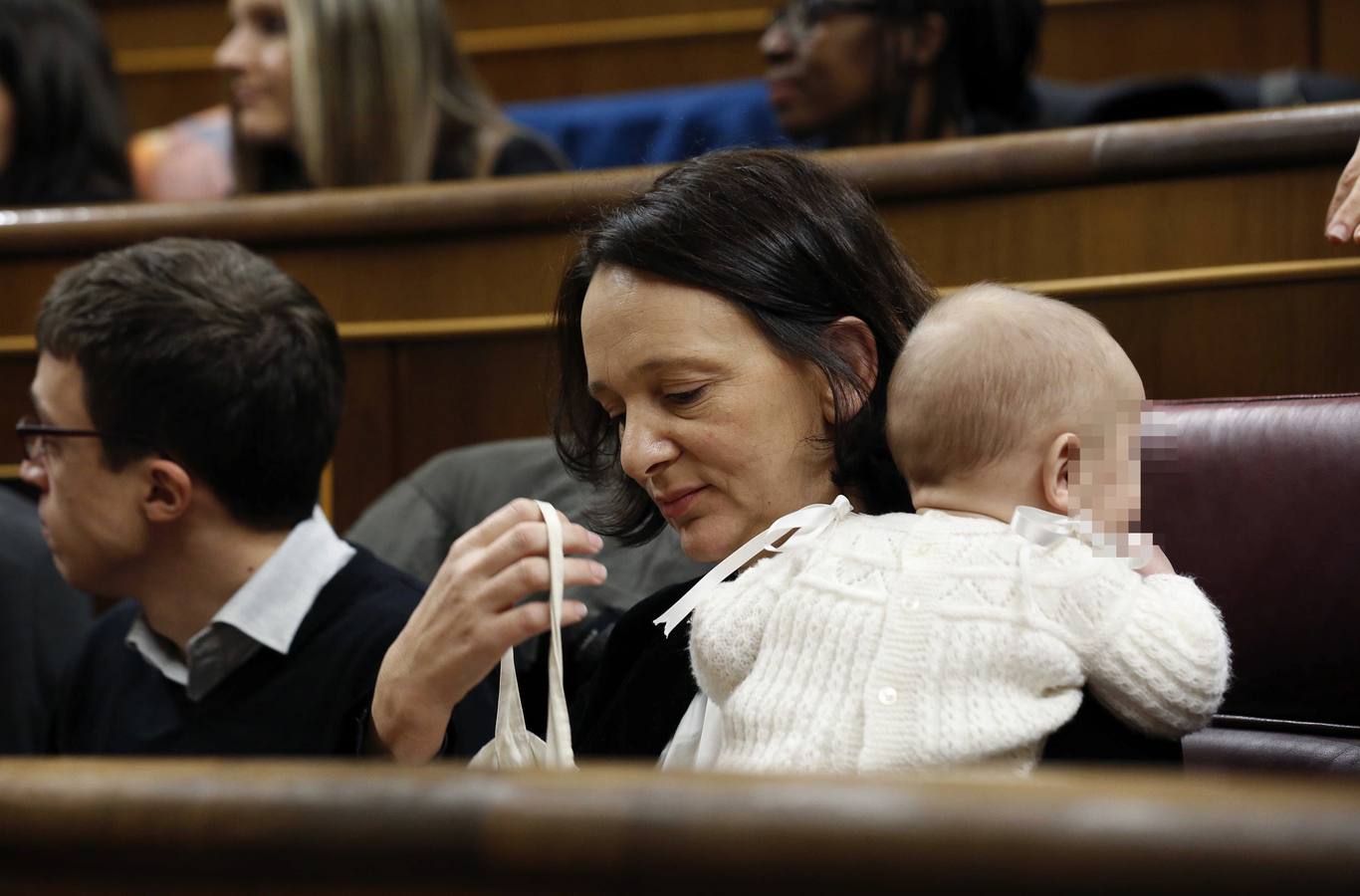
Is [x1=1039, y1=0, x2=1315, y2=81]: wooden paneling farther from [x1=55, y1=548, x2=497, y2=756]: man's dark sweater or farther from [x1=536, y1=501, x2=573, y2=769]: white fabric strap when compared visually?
[x1=536, y1=501, x2=573, y2=769]: white fabric strap

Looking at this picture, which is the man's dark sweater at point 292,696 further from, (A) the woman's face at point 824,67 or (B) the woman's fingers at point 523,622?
(A) the woman's face at point 824,67

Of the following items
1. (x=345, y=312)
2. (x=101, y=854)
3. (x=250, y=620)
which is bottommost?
(x=250, y=620)

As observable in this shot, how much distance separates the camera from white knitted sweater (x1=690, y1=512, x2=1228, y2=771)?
708 mm

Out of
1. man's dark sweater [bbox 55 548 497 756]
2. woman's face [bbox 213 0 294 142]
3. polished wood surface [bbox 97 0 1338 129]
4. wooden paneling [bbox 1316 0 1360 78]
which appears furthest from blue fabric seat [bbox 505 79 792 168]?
man's dark sweater [bbox 55 548 497 756]

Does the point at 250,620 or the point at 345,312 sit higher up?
the point at 345,312

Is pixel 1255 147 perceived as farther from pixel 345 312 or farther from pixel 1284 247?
pixel 345 312

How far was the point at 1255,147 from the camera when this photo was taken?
49.9 inches

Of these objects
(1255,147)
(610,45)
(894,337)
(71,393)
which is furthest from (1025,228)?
(610,45)

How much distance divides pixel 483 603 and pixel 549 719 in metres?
0.07

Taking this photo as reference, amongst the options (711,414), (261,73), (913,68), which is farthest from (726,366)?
(261,73)

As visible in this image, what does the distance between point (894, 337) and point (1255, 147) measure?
1.57 ft

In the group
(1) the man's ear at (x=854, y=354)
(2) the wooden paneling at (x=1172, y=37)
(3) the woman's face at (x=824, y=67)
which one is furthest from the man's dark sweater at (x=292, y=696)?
(2) the wooden paneling at (x=1172, y=37)

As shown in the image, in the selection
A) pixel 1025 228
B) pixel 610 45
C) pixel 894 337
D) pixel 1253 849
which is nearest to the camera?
pixel 1253 849

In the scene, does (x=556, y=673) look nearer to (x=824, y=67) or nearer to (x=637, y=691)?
(x=637, y=691)
